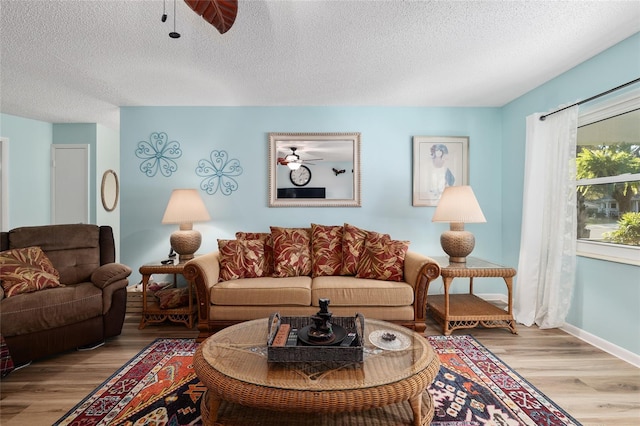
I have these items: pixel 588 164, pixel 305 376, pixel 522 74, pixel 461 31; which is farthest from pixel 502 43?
pixel 305 376

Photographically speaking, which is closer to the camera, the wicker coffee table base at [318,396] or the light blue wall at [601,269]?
the wicker coffee table base at [318,396]

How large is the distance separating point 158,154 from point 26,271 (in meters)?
1.82

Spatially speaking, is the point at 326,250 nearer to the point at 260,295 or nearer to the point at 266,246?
the point at 266,246

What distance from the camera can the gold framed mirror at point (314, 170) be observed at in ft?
13.1

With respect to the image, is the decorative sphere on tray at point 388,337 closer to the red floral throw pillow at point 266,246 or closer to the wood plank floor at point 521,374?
the wood plank floor at point 521,374

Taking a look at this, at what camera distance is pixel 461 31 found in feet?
7.88

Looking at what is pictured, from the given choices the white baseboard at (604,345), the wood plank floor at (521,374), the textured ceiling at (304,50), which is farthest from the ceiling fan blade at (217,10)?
the white baseboard at (604,345)

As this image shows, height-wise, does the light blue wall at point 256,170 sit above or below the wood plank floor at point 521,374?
above

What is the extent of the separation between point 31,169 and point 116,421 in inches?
189

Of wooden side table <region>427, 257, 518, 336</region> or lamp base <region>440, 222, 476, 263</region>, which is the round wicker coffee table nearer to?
wooden side table <region>427, 257, 518, 336</region>

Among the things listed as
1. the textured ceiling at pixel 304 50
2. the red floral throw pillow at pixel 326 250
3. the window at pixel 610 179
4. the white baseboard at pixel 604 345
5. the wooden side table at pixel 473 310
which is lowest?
the white baseboard at pixel 604 345

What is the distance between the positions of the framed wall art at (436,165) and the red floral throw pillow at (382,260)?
1005 mm

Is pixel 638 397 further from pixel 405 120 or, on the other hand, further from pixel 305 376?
pixel 405 120

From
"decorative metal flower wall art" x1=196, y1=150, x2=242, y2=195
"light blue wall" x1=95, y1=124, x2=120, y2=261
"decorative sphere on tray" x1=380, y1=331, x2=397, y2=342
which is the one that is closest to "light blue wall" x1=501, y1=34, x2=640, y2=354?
"decorative sphere on tray" x1=380, y1=331, x2=397, y2=342
